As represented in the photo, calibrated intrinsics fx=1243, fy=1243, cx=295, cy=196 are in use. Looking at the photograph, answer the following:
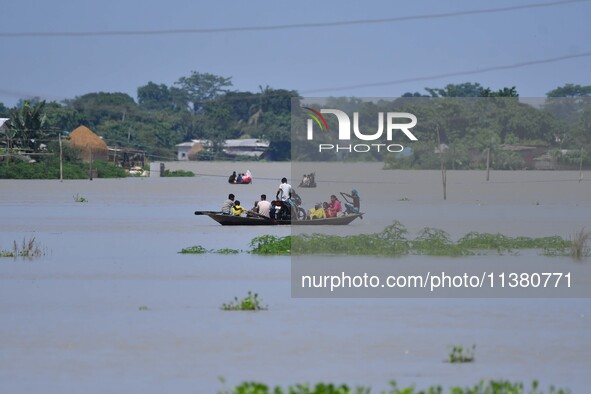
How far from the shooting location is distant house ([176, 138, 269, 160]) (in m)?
120

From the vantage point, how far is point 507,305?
17.0 metres

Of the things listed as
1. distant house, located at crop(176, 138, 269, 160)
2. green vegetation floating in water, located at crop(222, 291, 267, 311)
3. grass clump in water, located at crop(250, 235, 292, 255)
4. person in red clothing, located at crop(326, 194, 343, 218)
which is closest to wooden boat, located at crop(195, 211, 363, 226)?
person in red clothing, located at crop(326, 194, 343, 218)

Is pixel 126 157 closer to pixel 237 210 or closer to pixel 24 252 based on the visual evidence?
pixel 237 210

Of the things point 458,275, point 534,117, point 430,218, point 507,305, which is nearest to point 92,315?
point 507,305

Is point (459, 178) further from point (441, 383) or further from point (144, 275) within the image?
point (441, 383)

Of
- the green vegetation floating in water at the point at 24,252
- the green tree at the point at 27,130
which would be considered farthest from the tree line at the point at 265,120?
the green vegetation floating in water at the point at 24,252

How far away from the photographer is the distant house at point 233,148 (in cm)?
11962

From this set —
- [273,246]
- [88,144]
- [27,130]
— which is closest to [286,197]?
[273,246]

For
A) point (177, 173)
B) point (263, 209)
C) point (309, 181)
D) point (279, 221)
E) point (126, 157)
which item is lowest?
point (279, 221)

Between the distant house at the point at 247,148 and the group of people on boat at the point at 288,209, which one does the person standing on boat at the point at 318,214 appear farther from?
the distant house at the point at 247,148

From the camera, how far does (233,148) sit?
402 ft

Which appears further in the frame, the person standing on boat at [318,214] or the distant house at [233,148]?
the distant house at [233,148]

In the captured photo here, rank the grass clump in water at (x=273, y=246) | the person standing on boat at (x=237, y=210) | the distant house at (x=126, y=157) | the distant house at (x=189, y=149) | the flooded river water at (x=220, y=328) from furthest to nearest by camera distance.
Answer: the distant house at (x=189, y=149), the distant house at (x=126, y=157), the person standing on boat at (x=237, y=210), the grass clump in water at (x=273, y=246), the flooded river water at (x=220, y=328)

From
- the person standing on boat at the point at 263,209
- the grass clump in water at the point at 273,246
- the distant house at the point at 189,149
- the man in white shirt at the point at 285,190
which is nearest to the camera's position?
the grass clump in water at the point at 273,246
